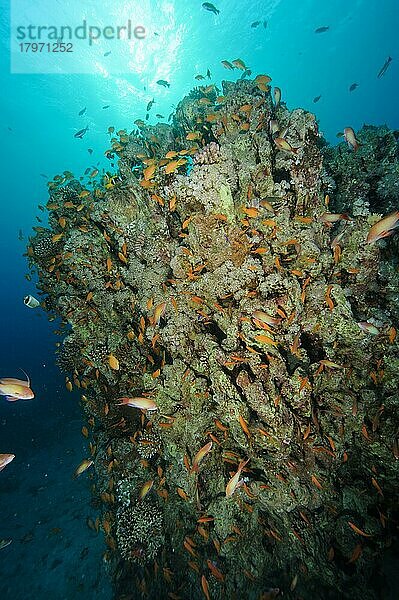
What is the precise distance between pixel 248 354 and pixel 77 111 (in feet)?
176

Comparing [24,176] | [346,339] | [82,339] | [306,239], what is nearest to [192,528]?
[82,339]

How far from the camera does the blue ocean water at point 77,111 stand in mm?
10484

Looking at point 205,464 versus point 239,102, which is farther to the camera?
point 239,102

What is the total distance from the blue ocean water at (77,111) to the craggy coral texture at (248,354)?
4897 millimetres

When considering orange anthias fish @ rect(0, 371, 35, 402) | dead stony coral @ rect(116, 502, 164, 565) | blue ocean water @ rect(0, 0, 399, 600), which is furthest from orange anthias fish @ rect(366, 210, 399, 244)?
blue ocean water @ rect(0, 0, 399, 600)

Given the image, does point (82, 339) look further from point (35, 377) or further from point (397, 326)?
point (35, 377)

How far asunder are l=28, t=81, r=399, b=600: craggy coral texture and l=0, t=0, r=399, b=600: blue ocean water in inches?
193

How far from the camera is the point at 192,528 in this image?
18.8 ft

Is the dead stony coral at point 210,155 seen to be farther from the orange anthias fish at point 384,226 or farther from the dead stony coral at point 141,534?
the dead stony coral at point 141,534

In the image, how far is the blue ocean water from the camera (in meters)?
10.5

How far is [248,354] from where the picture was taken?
14.0 ft

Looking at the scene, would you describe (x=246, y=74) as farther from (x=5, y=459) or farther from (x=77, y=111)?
(x=77, y=111)

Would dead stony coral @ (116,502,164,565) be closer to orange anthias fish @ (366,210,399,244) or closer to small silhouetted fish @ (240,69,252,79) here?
orange anthias fish @ (366,210,399,244)

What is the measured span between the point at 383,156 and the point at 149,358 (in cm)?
622
